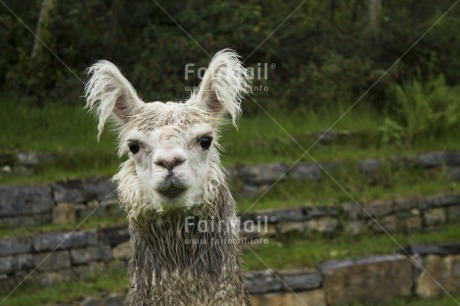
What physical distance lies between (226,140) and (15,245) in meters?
3.01

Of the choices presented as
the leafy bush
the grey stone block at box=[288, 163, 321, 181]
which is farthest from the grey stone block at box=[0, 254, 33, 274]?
the leafy bush

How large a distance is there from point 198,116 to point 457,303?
5.20m

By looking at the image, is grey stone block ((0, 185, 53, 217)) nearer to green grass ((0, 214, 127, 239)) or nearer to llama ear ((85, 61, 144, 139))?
green grass ((0, 214, 127, 239))

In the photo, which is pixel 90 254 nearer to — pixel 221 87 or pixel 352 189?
pixel 352 189

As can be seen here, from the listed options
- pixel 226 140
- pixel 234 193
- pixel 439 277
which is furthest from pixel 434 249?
pixel 226 140

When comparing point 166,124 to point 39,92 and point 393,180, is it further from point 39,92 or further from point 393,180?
point 39,92

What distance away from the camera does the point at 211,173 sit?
181 inches

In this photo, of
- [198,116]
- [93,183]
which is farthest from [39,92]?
[198,116]

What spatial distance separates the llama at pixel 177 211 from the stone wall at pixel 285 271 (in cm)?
362

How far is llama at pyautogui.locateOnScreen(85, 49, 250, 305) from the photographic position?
4402 millimetres

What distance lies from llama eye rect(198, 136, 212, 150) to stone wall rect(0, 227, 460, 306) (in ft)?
12.4

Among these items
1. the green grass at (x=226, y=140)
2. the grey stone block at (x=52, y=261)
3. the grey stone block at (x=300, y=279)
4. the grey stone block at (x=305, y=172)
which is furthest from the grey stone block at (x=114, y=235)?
the grey stone block at (x=305, y=172)

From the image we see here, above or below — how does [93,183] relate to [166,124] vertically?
above

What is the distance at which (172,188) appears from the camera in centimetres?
427
